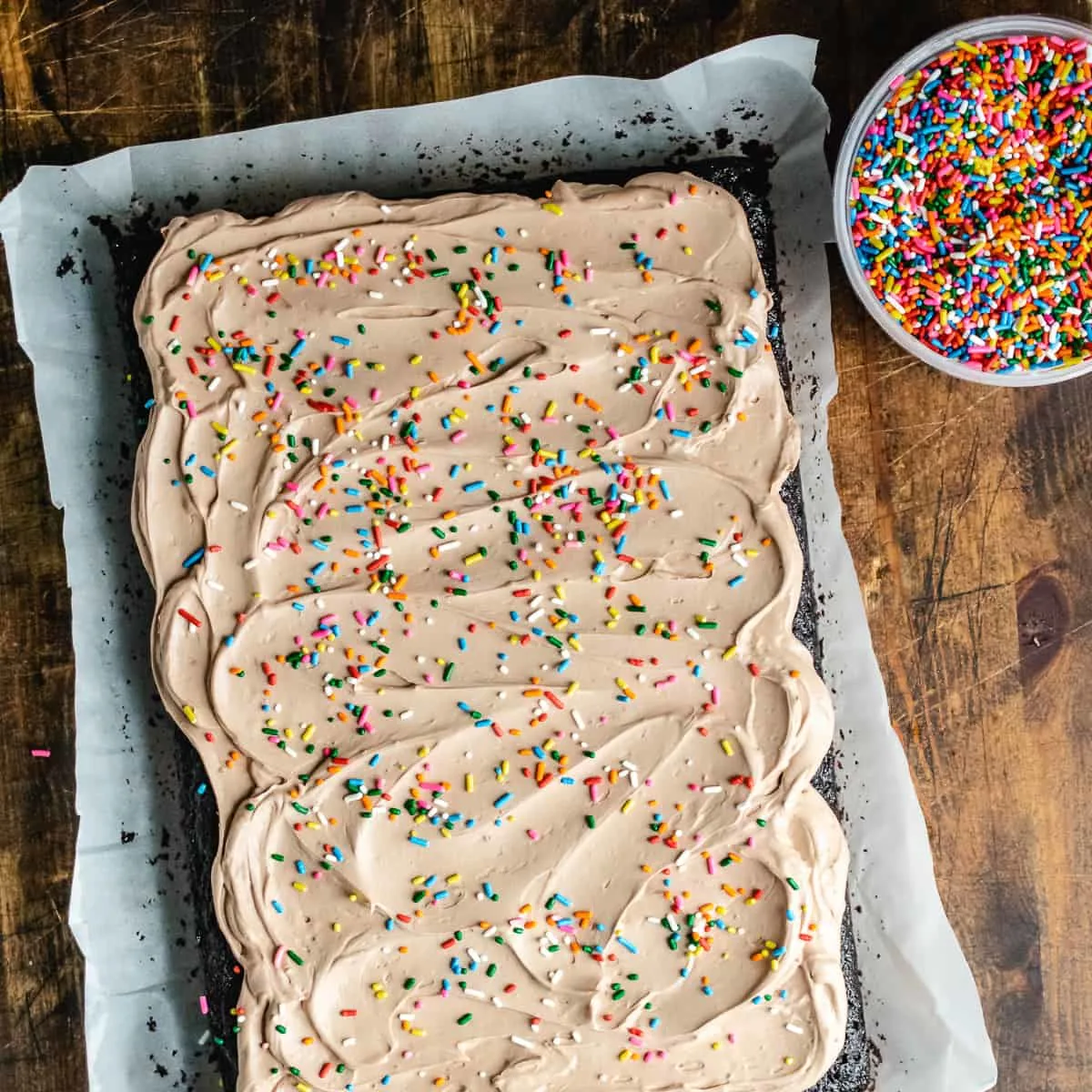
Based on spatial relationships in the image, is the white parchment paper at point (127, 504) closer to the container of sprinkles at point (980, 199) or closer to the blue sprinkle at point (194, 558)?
the container of sprinkles at point (980, 199)

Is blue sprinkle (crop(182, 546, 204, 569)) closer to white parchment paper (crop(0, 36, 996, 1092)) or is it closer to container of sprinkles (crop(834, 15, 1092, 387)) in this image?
white parchment paper (crop(0, 36, 996, 1092))

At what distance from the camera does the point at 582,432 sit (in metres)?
2.67

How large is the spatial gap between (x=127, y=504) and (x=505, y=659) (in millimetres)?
1168

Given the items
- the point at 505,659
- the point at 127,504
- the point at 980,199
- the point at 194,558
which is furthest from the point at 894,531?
the point at 127,504

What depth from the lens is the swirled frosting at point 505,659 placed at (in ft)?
8.63

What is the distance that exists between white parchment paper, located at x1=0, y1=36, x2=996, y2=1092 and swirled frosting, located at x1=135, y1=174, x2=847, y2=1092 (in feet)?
1.14

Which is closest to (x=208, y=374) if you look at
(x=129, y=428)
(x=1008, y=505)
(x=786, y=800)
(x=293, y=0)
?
(x=129, y=428)

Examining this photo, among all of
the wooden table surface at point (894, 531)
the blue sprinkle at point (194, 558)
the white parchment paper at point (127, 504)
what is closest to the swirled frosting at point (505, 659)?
the blue sprinkle at point (194, 558)

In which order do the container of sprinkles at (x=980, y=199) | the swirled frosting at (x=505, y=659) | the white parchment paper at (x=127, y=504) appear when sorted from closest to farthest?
the swirled frosting at (x=505, y=659), the container of sprinkles at (x=980, y=199), the white parchment paper at (x=127, y=504)

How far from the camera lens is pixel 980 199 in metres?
2.75

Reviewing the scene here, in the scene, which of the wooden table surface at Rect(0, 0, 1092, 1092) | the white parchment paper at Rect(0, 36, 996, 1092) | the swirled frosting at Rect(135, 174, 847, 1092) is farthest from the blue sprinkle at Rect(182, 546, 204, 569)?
the wooden table surface at Rect(0, 0, 1092, 1092)

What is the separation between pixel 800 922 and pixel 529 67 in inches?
92.5

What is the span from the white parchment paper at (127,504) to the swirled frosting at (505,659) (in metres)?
0.35

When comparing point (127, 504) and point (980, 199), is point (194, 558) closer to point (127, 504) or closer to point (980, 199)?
point (127, 504)
